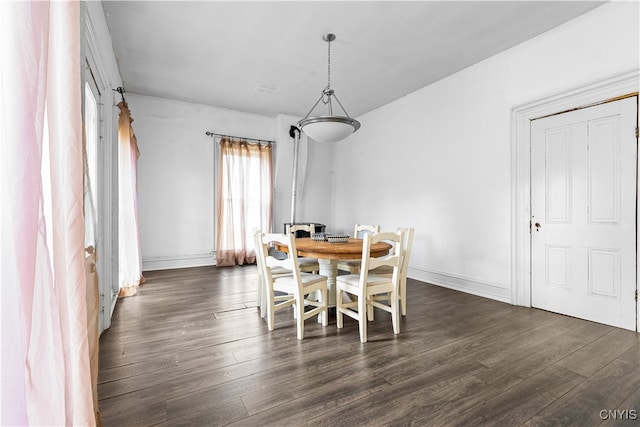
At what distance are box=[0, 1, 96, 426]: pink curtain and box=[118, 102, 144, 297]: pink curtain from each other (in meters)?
3.07

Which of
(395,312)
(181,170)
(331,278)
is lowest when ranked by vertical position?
(395,312)

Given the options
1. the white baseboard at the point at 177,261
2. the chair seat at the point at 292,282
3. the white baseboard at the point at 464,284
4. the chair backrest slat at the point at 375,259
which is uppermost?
the chair backrest slat at the point at 375,259

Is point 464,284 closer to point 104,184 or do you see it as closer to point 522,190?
point 522,190

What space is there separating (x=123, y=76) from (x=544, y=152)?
5.35m

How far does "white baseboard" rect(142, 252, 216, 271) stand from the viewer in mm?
4923

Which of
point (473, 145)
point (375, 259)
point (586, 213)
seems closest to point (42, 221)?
point (375, 259)

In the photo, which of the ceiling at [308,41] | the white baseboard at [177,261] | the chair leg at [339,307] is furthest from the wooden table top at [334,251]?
the white baseboard at [177,261]

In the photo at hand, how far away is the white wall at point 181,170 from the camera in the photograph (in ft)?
16.1

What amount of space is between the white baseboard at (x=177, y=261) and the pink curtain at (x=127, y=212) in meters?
1.12

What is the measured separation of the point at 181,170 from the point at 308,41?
10.5 ft

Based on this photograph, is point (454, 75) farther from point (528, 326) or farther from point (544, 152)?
point (528, 326)

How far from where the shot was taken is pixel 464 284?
Result: 387 cm

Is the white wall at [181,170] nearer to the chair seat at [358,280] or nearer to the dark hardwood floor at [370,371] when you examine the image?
the dark hardwood floor at [370,371]

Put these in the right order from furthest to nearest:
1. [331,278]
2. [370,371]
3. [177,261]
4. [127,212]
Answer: [177,261]
[127,212]
[331,278]
[370,371]
